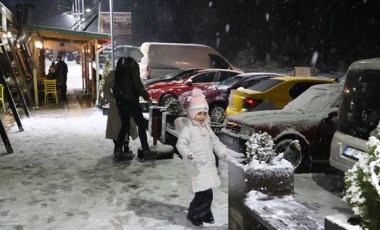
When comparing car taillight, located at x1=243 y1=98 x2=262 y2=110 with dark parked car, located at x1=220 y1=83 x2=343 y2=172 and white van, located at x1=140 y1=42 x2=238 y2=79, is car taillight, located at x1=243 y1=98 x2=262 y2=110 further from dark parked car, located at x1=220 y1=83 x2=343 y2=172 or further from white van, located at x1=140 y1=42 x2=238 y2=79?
white van, located at x1=140 y1=42 x2=238 y2=79

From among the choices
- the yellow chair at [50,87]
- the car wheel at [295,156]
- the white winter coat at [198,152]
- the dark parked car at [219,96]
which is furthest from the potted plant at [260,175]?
the yellow chair at [50,87]

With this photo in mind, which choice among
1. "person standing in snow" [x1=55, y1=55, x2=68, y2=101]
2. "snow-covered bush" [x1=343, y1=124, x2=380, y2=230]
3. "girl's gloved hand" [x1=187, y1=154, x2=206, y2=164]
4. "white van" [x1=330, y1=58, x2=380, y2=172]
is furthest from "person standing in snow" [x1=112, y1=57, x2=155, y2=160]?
"person standing in snow" [x1=55, y1=55, x2=68, y2=101]

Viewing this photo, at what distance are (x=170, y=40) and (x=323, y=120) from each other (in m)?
45.2

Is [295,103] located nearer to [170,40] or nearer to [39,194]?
[39,194]

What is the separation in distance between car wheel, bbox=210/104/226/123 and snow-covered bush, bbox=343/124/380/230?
10475 millimetres

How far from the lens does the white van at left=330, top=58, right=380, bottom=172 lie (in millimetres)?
5203

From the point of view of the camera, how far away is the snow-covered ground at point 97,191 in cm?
480

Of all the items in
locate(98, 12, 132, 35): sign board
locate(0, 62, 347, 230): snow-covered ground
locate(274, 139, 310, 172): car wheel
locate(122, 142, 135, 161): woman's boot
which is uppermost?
locate(98, 12, 132, 35): sign board

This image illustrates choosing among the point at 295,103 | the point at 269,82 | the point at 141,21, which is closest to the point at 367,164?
the point at 295,103

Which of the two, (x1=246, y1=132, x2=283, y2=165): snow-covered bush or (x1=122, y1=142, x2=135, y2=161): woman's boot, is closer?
(x1=246, y1=132, x2=283, y2=165): snow-covered bush

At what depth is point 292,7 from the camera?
3688cm

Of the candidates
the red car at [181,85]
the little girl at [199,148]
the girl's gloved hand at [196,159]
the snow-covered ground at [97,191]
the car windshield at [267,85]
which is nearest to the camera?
the girl's gloved hand at [196,159]

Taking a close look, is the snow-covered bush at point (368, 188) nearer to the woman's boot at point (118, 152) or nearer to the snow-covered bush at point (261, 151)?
the snow-covered bush at point (261, 151)

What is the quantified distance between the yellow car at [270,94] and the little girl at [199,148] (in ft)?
16.3
